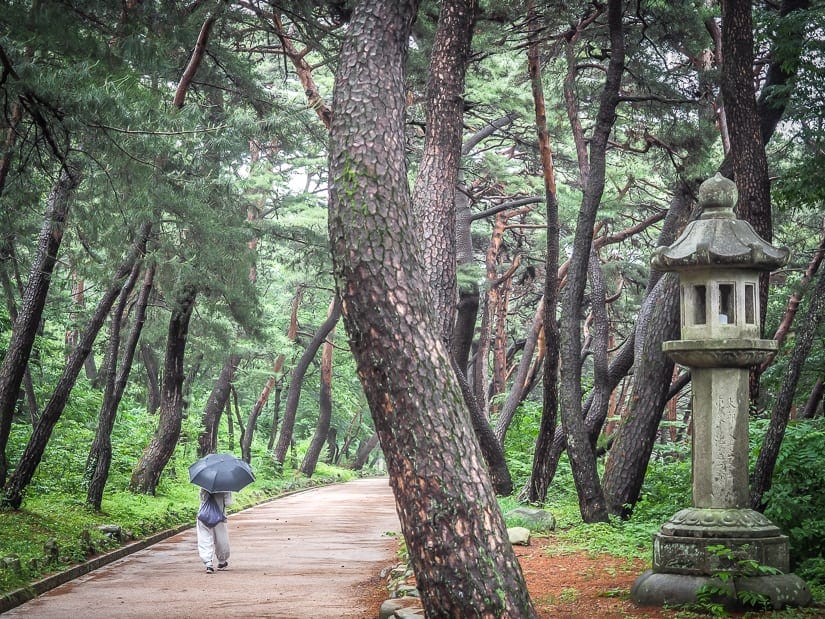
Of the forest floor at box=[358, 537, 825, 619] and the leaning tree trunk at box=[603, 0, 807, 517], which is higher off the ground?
the leaning tree trunk at box=[603, 0, 807, 517]

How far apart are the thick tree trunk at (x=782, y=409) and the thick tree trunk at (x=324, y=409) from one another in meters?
27.8

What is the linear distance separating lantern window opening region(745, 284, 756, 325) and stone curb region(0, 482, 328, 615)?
7.69 m

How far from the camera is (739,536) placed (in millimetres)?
8000

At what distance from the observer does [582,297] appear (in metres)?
13.4

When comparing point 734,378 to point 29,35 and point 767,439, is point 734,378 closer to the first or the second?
point 767,439

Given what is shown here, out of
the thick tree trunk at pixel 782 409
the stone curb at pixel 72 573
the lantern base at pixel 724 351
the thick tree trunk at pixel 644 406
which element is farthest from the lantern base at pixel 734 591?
the stone curb at pixel 72 573

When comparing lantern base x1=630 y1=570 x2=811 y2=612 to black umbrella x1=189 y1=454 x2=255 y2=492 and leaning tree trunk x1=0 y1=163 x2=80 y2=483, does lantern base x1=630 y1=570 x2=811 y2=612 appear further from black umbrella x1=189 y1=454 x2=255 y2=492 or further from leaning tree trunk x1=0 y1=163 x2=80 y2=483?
leaning tree trunk x1=0 y1=163 x2=80 y2=483

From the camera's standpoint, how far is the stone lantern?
790 centimetres

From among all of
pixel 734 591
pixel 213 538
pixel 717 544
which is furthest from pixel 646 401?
pixel 213 538

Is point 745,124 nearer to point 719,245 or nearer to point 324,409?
point 719,245

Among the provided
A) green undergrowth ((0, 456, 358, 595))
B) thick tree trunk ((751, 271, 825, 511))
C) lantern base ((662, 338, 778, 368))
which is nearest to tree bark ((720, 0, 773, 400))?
thick tree trunk ((751, 271, 825, 511))

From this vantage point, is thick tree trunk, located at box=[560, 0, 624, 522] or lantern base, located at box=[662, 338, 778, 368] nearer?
lantern base, located at box=[662, 338, 778, 368]

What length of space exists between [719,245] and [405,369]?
149 inches

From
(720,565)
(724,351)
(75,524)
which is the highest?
(724,351)
